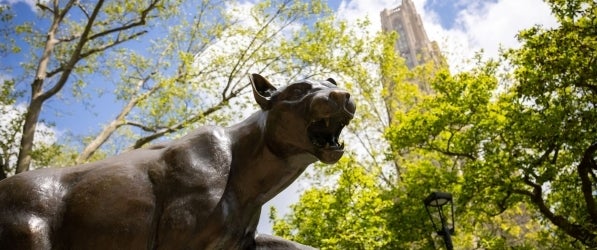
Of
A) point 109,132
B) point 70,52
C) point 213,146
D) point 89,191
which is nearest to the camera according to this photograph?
point 89,191

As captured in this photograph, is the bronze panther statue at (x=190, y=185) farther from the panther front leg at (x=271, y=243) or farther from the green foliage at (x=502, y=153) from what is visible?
the green foliage at (x=502, y=153)

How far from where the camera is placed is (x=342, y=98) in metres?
2.65

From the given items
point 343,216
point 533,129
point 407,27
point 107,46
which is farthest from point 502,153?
point 407,27

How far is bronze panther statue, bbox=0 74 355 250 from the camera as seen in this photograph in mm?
2338

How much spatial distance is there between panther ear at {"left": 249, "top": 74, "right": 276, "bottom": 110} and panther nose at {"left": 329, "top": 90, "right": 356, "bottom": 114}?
464 mm

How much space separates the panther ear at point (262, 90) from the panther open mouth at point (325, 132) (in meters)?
0.35

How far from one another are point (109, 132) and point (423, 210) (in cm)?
1197

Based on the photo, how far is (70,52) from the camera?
17.5 m

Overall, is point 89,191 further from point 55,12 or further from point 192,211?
point 55,12

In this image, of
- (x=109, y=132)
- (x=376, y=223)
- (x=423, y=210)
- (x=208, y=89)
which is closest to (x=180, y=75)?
(x=208, y=89)

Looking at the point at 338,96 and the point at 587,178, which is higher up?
the point at 338,96

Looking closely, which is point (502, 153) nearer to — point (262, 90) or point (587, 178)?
point (587, 178)

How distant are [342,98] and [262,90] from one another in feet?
2.01

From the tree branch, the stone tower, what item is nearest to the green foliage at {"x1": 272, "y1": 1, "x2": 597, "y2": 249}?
A: the tree branch
